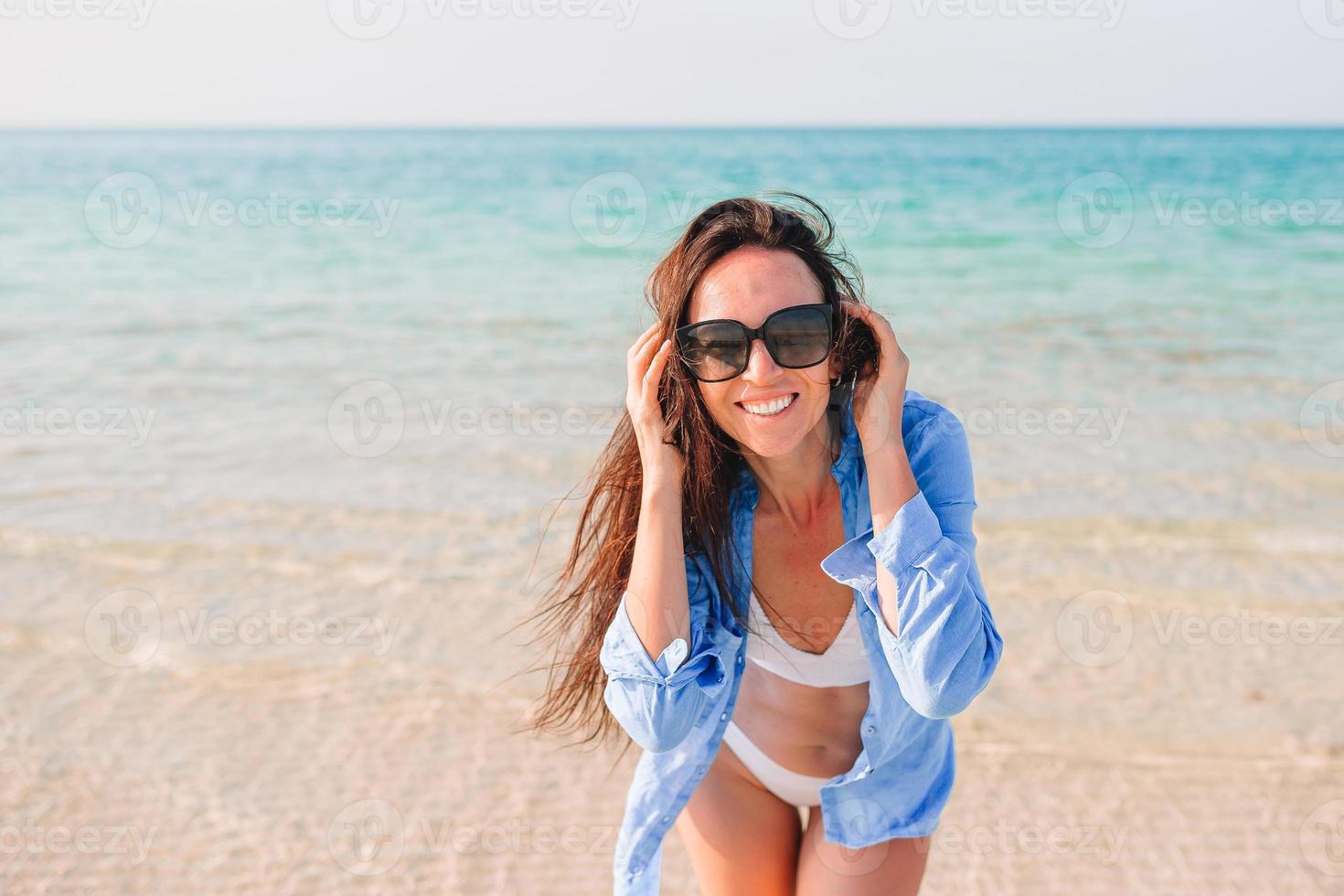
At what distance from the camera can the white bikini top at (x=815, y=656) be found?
8.16 feet

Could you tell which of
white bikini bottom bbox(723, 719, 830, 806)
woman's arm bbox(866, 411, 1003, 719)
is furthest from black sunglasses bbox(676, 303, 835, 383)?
white bikini bottom bbox(723, 719, 830, 806)

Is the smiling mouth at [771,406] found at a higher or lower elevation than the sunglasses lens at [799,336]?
lower

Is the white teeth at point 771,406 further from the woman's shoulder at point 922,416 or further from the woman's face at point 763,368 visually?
the woman's shoulder at point 922,416

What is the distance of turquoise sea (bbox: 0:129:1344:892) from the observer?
3.99m

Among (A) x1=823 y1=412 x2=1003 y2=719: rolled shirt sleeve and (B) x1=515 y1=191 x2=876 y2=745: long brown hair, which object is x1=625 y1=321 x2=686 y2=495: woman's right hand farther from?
(A) x1=823 y1=412 x2=1003 y2=719: rolled shirt sleeve

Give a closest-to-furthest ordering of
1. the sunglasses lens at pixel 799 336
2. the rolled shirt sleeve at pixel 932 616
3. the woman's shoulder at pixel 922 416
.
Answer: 1. the rolled shirt sleeve at pixel 932 616
2. the sunglasses lens at pixel 799 336
3. the woman's shoulder at pixel 922 416

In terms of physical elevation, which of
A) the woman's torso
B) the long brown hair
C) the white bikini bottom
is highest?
the long brown hair

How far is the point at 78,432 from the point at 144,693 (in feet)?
13.4

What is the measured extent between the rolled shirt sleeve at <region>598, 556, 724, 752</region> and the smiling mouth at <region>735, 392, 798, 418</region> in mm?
527

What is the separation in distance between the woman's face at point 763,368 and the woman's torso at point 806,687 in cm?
35

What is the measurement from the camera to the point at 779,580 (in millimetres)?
2609

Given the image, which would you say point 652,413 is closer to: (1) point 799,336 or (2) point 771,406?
(2) point 771,406

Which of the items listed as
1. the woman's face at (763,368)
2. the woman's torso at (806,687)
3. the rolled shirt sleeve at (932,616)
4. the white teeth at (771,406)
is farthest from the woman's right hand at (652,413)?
the rolled shirt sleeve at (932,616)

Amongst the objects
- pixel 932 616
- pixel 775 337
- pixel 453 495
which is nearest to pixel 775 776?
pixel 932 616
